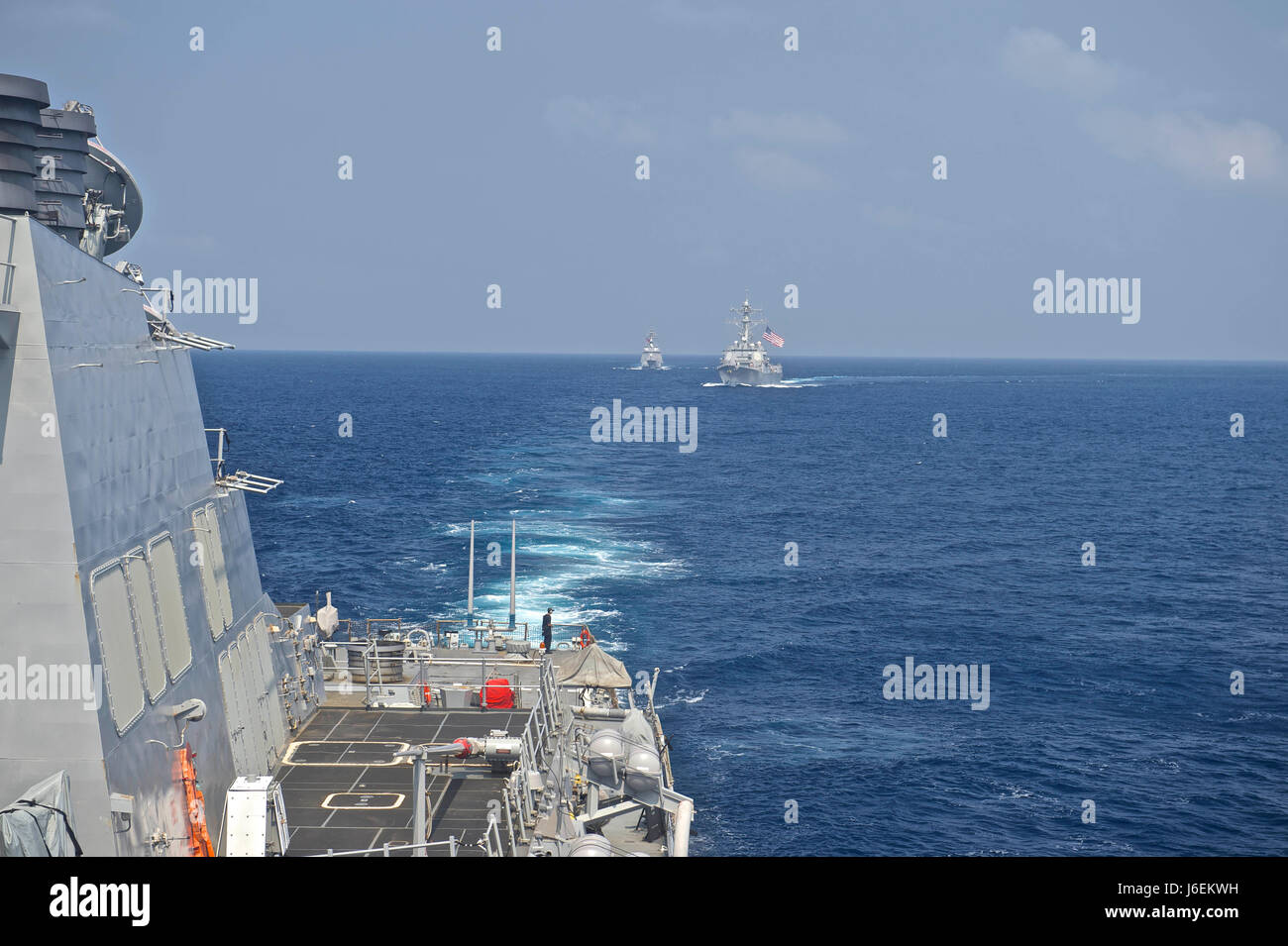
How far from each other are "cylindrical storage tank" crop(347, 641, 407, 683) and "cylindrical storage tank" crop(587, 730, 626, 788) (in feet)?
18.7

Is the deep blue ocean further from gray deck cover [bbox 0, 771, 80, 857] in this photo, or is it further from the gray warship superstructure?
gray deck cover [bbox 0, 771, 80, 857]

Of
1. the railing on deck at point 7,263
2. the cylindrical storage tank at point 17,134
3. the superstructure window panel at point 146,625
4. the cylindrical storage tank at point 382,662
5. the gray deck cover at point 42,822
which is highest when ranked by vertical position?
the cylindrical storage tank at point 17,134

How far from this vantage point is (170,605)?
54.0ft

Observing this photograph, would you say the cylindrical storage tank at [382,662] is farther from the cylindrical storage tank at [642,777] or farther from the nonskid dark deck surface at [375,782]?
the cylindrical storage tank at [642,777]

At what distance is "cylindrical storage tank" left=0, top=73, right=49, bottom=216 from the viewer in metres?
13.6

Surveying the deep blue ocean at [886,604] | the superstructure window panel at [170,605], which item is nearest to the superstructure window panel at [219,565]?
the superstructure window panel at [170,605]

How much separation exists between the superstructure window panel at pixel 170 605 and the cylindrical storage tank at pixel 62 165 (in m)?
5.57

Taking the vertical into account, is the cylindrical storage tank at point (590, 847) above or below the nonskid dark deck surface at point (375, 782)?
below

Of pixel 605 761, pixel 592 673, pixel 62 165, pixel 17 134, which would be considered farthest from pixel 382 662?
pixel 17 134

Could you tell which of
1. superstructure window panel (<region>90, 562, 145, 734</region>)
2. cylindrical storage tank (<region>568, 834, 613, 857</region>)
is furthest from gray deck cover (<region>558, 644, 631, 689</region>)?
superstructure window panel (<region>90, 562, 145, 734</region>)

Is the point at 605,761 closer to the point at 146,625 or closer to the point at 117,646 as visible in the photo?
the point at 146,625

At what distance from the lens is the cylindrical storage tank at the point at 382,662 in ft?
92.1
